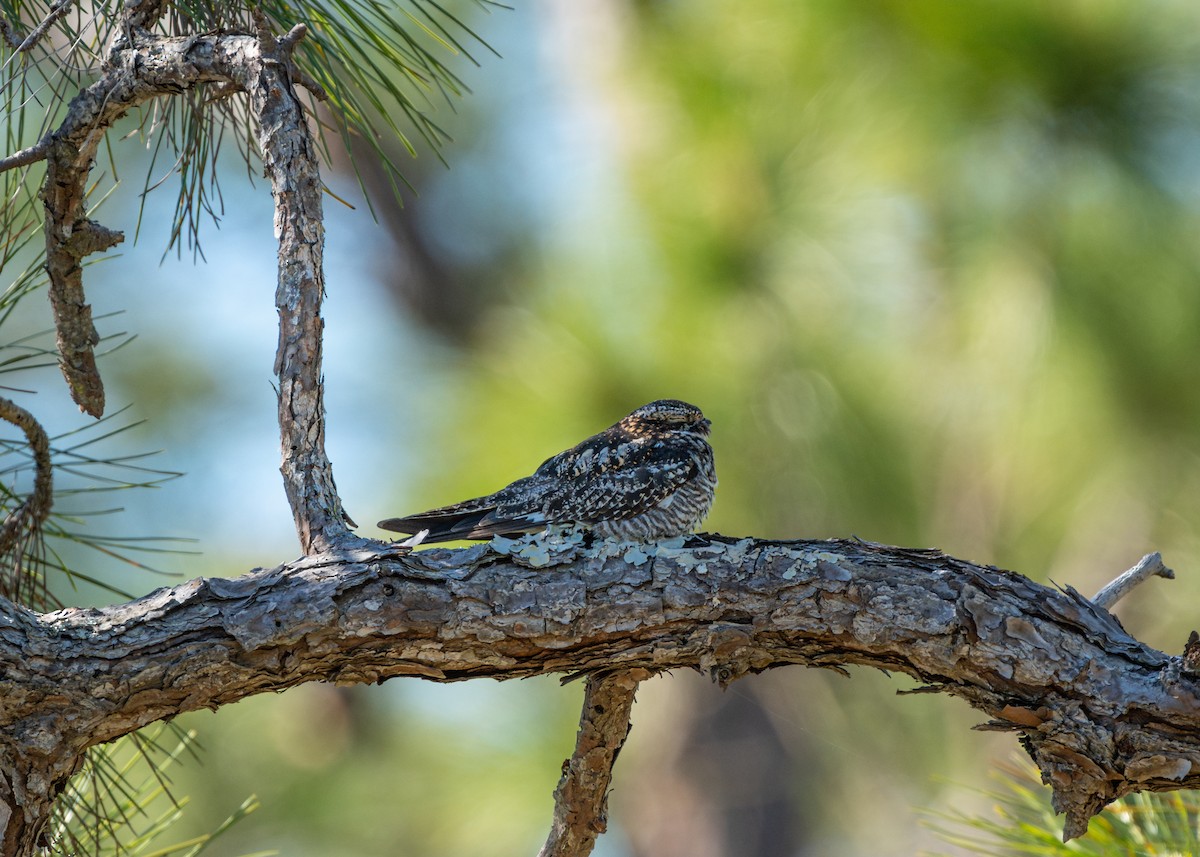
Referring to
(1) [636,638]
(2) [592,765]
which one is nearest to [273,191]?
(1) [636,638]

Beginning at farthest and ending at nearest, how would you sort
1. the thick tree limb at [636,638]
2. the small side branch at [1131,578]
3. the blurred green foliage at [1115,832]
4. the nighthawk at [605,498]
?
the nighthawk at [605,498]
the blurred green foliage at [1115,832]
the small side branch at [1131,578]
the thick tree limb at [636,638]

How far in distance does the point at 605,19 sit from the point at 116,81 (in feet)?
16.6

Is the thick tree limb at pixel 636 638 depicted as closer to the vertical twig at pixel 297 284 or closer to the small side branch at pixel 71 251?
the vertical twig at pixel 297 284

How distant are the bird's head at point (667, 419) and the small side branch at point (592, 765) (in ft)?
5.37

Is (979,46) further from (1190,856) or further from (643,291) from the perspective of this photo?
(1190,856)

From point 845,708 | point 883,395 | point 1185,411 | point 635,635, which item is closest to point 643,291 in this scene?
point 883,395

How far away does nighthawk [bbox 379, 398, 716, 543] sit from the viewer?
354cm

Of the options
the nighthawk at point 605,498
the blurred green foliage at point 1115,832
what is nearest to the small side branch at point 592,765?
the blurred green foliage at point 1115,832

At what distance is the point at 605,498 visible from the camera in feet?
11.8

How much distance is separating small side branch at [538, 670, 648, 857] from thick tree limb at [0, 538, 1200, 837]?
12 centimetres

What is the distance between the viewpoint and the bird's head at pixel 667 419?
4.01 meters

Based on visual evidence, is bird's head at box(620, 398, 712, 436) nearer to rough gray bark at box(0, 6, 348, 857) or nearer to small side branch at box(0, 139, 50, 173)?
rough gray bark at box(0, 6, 348, 857)

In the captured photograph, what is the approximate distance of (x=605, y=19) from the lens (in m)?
7.27

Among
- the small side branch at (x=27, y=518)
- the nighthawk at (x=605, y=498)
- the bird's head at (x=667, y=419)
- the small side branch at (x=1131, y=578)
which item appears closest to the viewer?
the small side branch at (x=1131, y=578)
